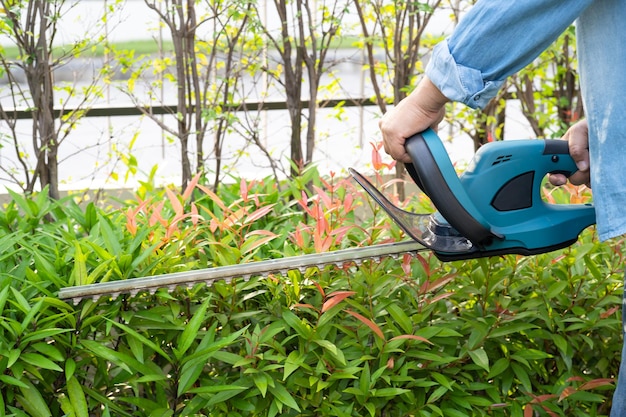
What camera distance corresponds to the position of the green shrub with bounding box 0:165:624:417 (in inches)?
87.4

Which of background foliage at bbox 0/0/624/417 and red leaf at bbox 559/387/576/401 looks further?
red leaf at bbox 559/387/576/401

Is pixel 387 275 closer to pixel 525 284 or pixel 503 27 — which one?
pixel 525 284

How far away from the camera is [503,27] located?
1589 millimetres

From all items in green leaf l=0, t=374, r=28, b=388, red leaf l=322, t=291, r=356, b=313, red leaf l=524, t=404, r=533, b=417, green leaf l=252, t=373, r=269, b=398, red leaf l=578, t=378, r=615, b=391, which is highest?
red leaf l=322, t=291, r=356, b=313

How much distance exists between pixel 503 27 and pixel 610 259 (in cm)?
135

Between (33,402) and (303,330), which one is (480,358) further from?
(33,402)

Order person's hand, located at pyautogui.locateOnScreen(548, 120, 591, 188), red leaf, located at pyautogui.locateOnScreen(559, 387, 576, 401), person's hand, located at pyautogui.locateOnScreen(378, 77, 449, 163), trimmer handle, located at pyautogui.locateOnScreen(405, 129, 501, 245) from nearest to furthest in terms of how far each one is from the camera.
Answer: person's hand, located at pyautogui.locateOnScreen(378, 77, 449, 163) → trimmer handle, located at pyautogui.locateOnScreen(405, 129, 501, 245) → person's hand, located at pyautogui.locateOnScreen(548, 120, 591, 188) → red leaf, located at pyautogui.locateOnScreen(559, 387, 576, 401)

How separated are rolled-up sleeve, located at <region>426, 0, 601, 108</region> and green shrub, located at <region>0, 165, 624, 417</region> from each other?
81cm

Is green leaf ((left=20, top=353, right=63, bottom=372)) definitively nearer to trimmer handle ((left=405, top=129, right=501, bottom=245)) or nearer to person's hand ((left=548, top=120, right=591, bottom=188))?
trimmer handle ((left=405, top=129, right=501, bottom=245))

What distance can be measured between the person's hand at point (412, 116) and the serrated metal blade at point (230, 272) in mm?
466

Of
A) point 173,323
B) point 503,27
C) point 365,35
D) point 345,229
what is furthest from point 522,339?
point 365,35

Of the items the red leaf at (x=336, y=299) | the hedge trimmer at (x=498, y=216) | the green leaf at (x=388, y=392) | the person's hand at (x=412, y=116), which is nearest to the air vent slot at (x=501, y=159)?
the hedge trimmer at (x=498, y=216)

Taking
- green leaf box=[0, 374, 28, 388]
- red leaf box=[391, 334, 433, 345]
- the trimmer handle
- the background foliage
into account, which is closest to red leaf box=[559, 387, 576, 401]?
the background foliage

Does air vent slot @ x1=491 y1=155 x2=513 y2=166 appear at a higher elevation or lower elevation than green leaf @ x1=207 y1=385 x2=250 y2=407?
higher
